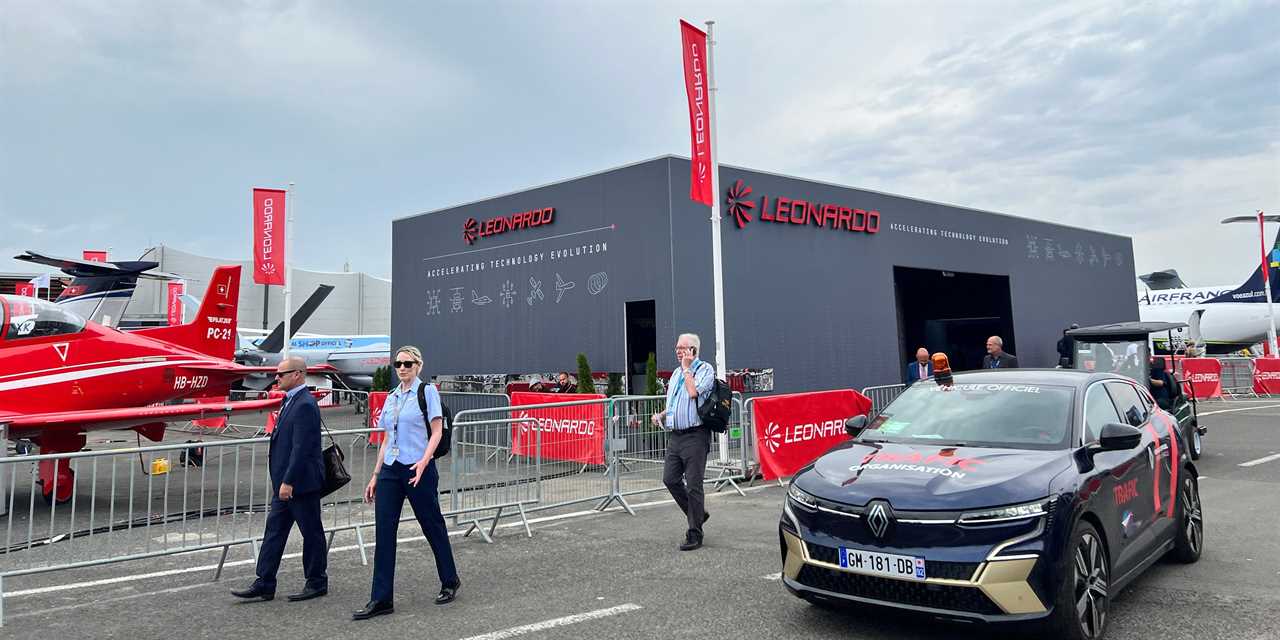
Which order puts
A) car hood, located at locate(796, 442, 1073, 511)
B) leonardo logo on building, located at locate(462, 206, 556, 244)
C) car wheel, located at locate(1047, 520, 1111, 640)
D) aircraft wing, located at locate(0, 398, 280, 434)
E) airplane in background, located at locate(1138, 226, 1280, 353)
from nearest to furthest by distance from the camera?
car wheel, located at locate(1047, 520, 1111, 640), car hood, located at locate(796, 442, 1073, 511), aircraft wing, located at locate(0, 398, 280, 434), leonardo logo on building, located at locate(462, 206, 556, 244), airplane in background, located at locate(1138, 226, 1280, 353)

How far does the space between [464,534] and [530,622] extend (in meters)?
3.22

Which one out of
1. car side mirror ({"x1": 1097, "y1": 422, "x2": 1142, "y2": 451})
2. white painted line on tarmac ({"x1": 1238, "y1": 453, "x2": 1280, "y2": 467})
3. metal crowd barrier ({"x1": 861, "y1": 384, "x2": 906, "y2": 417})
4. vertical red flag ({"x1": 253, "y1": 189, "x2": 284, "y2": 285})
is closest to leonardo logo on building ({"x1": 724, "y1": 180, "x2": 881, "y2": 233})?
metal crowd barrier ({"x1": 861, "y1": 384, "x2": 906, "y2": 417})

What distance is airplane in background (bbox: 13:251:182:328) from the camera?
16.3 metres

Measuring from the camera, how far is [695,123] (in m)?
13.2

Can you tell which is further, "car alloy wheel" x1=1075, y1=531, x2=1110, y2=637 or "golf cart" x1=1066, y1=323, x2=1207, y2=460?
"golf cart" x1=1066, y1=323, x2=1207, y2=460

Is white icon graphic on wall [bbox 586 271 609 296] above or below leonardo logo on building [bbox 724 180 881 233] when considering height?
below

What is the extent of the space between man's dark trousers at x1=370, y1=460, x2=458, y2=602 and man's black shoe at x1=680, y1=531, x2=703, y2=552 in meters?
2.24

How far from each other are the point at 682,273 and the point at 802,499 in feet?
40.0

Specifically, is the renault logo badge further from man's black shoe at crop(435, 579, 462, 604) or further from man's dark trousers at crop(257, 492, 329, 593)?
man's dark trousers at crop(257, 492, 329, 593)

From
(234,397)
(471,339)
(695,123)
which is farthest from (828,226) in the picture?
(234,397)

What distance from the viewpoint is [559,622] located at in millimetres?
4945

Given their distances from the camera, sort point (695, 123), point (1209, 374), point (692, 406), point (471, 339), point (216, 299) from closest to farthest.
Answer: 1. point (692, 406)
2. point (695, 123)
3. point (216, 299)
4. point (471, 339)
5. point (1209, 374)

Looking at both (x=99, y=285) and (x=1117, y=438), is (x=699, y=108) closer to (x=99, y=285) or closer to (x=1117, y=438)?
(x=1117, y=438)

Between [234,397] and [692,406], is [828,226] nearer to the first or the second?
[692,406]
